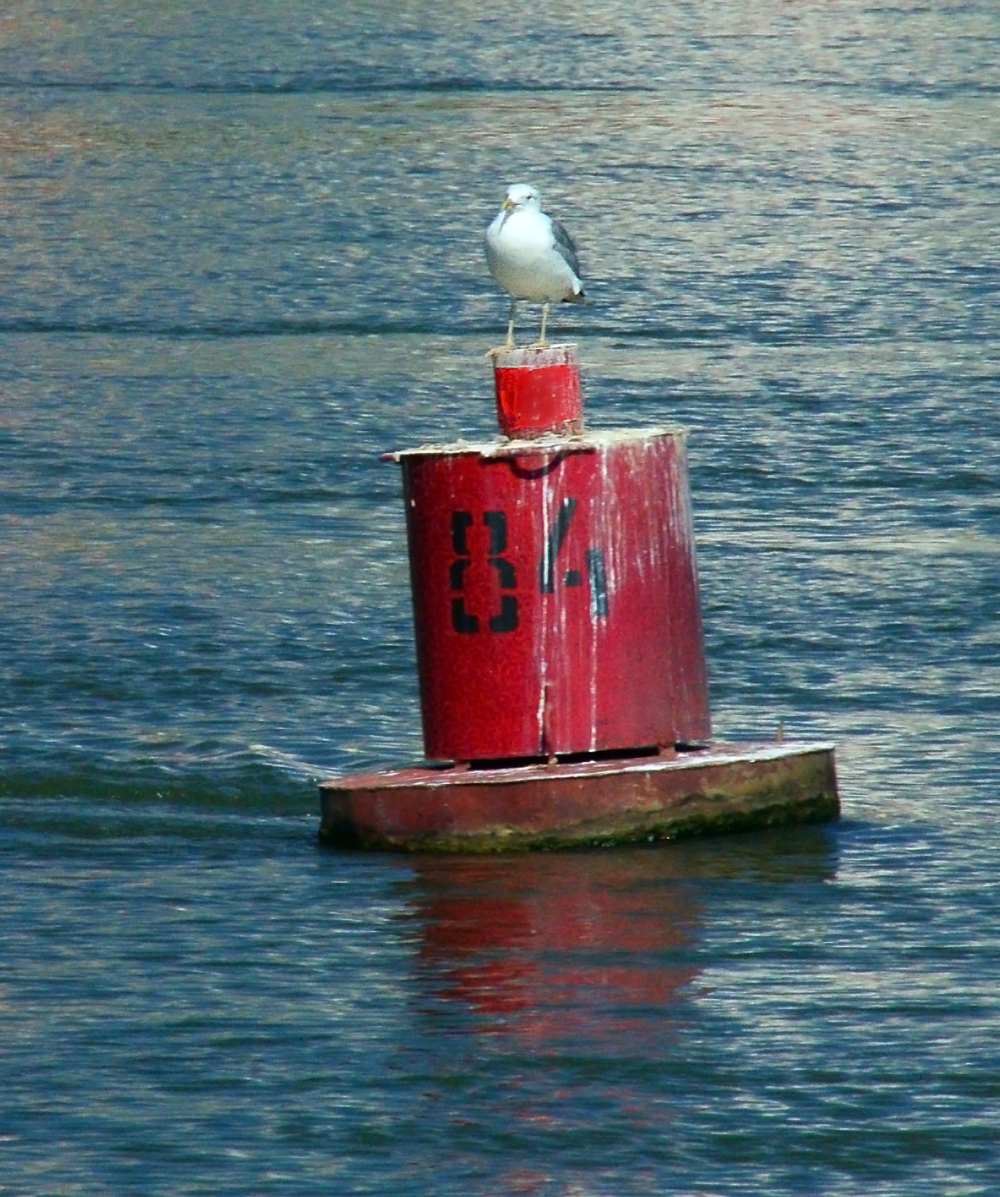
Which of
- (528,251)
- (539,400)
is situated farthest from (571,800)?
(528,251)

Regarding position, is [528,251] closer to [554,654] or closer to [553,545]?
[553,545]

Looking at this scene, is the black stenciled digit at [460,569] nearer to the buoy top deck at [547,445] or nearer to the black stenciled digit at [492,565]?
the black stenciled digit at [492,565]

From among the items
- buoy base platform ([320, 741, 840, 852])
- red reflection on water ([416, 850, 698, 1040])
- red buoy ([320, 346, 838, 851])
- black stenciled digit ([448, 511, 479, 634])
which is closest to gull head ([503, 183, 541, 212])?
red buoy ([320, 346, 838, 851])

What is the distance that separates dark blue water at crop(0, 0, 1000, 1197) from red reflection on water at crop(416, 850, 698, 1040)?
0.05ft

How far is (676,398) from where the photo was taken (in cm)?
1277

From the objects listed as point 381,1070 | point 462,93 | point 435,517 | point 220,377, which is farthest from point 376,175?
point 381,1070

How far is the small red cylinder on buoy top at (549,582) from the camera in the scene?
7.05m

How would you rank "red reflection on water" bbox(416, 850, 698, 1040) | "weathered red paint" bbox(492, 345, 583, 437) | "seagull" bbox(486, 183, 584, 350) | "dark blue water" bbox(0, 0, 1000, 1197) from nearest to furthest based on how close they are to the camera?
"dark blue water" bbox(0, 0, 1000, 1197)
"red reflection on water" bbox(416, 850, 698, 1040)
"weathered red paint" bbox(492, 345, 583, 437)
"seagull" bbox(486, 183, 584, 350)

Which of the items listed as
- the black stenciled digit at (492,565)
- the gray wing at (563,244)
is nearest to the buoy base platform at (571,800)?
the black stenciled digit at (492,565)

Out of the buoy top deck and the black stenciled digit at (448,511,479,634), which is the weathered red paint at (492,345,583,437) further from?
the black stenciled digit at (448,511,479,634)

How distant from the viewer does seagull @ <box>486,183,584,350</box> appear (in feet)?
27.2

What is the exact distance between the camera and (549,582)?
7.08 meters

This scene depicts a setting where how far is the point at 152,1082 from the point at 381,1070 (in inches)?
16.4

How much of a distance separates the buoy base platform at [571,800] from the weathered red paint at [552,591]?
0.35 ft
